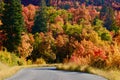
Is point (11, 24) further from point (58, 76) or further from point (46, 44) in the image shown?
point (58, 76)

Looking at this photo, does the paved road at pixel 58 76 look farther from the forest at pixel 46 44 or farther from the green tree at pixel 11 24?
the green tree at pixel 11 24

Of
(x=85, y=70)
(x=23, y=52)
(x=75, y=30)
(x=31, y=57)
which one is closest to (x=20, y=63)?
(x=23, y=52)

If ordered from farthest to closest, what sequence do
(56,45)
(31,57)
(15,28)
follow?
1. (56,45)
2. (31,57)
3. (15,28)

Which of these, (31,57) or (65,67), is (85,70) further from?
(31,57)

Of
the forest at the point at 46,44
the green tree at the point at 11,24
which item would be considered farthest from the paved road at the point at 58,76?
the green tree at the point at 11,24

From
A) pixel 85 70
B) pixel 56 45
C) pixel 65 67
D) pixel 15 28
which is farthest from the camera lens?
pixel 56 45

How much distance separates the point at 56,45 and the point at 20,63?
4927 centimetres

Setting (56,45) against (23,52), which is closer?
(23,52)

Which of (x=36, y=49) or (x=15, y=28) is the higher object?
(x=15, y=28)

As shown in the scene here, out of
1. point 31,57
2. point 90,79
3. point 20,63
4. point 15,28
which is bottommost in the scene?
point 31,57

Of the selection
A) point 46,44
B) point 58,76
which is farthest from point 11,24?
point 58,76

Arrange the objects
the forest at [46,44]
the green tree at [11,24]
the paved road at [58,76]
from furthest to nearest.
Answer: the green tree at [11,24]
the forest at [46,44]
the paved road at [58,76]

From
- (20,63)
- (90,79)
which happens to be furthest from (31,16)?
(90,79)

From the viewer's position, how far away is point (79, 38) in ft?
469
